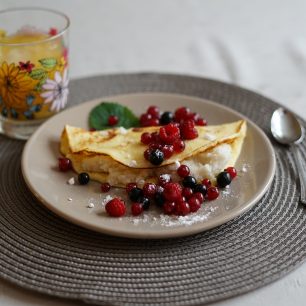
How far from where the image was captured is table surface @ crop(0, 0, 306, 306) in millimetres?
2672

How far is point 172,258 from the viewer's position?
150 centimetres

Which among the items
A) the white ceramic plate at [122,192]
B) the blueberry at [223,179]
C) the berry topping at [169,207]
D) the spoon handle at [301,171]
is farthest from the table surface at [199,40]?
the berry topping at [169,207]

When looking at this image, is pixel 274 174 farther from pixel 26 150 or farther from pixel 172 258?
pixel 26 150

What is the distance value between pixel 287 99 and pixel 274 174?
724 millimetres

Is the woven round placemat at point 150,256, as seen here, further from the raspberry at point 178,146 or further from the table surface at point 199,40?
the table surface at point 199,40

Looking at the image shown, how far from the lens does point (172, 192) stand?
162cm

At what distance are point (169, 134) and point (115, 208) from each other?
0.35 m

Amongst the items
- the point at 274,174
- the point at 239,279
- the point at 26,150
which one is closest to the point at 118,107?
the point at 26,150

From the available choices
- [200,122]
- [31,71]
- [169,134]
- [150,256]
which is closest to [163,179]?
[169,134]

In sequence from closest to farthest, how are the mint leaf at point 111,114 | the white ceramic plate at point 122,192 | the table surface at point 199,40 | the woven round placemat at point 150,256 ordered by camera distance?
1. the woven round placemat at point 150,256
2. the white ceramic plate at point 122,192
3. the mint leaf at point 111,114
4. the table surface at point 199,40

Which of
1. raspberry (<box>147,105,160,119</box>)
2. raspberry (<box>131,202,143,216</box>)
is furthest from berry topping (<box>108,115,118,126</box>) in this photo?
raspberry (<box>131,202,143,216</box>)

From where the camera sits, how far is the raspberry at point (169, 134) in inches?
70.2

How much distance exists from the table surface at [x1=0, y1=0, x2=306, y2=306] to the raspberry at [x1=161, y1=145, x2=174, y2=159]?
31.8 inches

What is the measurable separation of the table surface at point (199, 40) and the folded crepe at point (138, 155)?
24.5 inches
